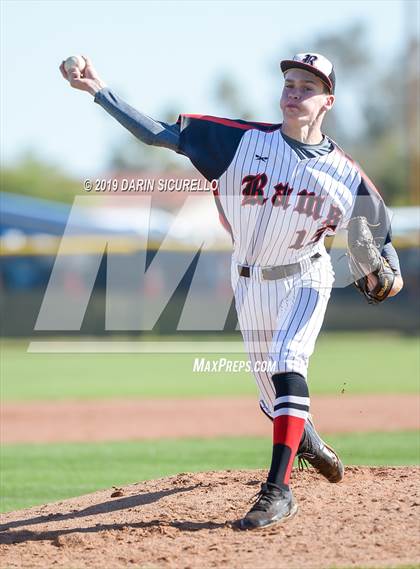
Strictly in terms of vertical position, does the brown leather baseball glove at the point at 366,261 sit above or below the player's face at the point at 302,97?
below

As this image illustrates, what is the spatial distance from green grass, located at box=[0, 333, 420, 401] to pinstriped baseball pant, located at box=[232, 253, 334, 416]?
7742 mm

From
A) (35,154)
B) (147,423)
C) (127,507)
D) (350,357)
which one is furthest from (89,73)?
(35,154)

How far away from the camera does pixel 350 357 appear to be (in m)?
17.3

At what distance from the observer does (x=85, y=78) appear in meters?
4.99

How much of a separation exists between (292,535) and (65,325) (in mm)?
16127

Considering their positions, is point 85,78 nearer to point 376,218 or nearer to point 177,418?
point 376,218

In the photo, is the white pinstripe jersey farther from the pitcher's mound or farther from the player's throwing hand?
the pitcher's mound

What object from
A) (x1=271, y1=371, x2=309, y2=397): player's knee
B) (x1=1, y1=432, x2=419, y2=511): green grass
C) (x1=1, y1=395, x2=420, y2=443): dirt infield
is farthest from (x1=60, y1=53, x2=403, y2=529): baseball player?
(x1=1, y1=395, x2=420, y2=443): dirt infield

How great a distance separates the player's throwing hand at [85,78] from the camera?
4957mm

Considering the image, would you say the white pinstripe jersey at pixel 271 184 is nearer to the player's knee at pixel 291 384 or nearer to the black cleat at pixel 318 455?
the player's knee at pixel 291 384

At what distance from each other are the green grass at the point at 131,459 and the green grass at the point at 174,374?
366cm

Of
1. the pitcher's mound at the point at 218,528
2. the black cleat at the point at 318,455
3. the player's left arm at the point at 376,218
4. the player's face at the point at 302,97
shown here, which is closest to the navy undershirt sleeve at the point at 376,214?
the player's left arm at the point at 376,218

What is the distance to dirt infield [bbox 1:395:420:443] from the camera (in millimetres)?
9977

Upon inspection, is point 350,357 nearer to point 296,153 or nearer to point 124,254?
point 124,254
